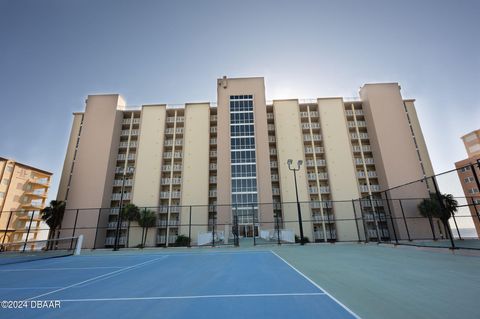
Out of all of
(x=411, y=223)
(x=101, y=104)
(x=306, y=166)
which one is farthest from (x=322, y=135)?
(x=101, y=104)

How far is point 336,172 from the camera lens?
38281 millimetres

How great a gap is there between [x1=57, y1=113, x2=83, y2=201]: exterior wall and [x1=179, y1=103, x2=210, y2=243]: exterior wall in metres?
22.4

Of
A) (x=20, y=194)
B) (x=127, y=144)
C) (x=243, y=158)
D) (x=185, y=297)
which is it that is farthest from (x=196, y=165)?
(x=20, y=194)

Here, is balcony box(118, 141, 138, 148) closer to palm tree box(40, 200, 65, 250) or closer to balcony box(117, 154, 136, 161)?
balcony box(117, 154, 136, 161)

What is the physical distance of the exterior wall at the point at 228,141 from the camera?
35159 mm

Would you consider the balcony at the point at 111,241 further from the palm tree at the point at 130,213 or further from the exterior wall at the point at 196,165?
the exterior wall at the point at 196,165

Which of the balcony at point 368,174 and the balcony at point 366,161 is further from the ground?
the balcony at point 366,161

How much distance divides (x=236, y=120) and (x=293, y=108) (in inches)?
487

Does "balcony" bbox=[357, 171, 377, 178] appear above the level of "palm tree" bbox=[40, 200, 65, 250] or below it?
above

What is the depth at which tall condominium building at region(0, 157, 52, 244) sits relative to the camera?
43.6 m

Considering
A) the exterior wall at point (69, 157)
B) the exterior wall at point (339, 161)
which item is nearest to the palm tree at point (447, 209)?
the exterior wall at point (339, 161)

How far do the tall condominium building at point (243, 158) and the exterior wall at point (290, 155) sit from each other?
7.5 inches

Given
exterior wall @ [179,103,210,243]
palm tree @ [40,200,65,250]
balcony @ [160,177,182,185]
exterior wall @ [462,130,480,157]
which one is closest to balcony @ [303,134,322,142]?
exterior wall @ [179,103,210,243]

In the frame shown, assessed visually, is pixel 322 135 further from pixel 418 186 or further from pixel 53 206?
pixel 53 206
